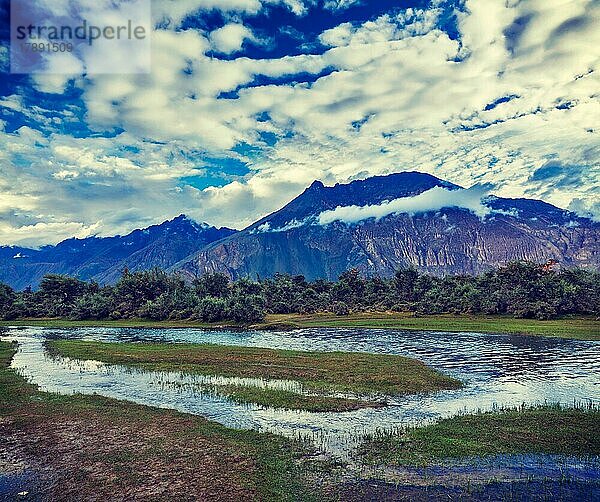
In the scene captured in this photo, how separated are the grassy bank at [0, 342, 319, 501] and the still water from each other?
106 inches

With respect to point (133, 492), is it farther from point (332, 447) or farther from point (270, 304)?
point (270, 304)

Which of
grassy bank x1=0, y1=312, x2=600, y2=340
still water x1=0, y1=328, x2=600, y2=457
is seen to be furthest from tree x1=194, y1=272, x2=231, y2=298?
still water x1=0, y1=328, x2=600, y2=457

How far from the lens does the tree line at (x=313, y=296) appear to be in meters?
111

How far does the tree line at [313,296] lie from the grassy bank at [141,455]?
8761cm

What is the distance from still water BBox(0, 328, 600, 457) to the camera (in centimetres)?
2980

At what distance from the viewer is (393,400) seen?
3550cm

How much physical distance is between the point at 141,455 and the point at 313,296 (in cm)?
13748

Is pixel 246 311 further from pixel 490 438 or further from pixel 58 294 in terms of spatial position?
pixel 490 438

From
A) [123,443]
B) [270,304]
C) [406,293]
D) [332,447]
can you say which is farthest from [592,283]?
[123,443]

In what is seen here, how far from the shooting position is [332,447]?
982 inches

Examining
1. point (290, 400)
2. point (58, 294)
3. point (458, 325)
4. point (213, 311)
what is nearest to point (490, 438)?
point (290, 400)

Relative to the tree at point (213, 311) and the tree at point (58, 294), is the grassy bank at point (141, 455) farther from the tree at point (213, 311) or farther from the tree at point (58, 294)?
the tree at point (58, 294)

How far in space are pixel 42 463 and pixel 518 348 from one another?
59.7 m

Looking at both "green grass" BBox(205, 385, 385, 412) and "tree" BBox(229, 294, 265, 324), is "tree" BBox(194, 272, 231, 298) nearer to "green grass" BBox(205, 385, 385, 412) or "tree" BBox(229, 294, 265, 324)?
"tree" BBox(229, 294, 265, 324)
